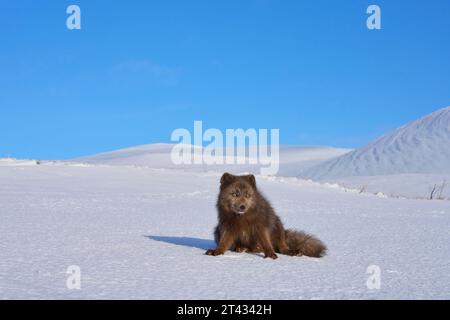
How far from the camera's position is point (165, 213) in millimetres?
11016

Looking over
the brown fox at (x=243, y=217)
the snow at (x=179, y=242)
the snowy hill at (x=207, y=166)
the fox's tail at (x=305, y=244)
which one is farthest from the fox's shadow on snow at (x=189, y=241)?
the snowy hill at (x=207, y=166)

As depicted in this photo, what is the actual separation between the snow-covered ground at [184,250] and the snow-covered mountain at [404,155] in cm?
2822

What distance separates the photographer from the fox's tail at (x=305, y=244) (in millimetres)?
6109

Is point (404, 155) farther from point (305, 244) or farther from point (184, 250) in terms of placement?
point (184, 250)

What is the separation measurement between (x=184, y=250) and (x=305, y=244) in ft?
4.22

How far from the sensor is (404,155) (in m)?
44.9

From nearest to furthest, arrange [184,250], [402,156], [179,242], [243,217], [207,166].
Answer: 1. [243,217]
2. [184,250]
3. [179,242]
4. [402,156]
5. [207,166]

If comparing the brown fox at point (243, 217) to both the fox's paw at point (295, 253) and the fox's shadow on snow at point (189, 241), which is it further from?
the fox's shadow on snow at point (189, 241)

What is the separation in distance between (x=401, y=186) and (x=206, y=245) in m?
23.1

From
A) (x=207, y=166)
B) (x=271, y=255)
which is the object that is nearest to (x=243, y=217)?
(x=271, y=255)

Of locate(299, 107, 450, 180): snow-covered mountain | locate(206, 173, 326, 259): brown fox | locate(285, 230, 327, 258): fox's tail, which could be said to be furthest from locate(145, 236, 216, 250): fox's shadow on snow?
locate(299, 107, 450, 180): snow-covered mountain

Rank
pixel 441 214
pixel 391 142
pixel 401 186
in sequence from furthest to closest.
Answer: pixel 391 142 → pixel 401 186 → pixel 441 214
